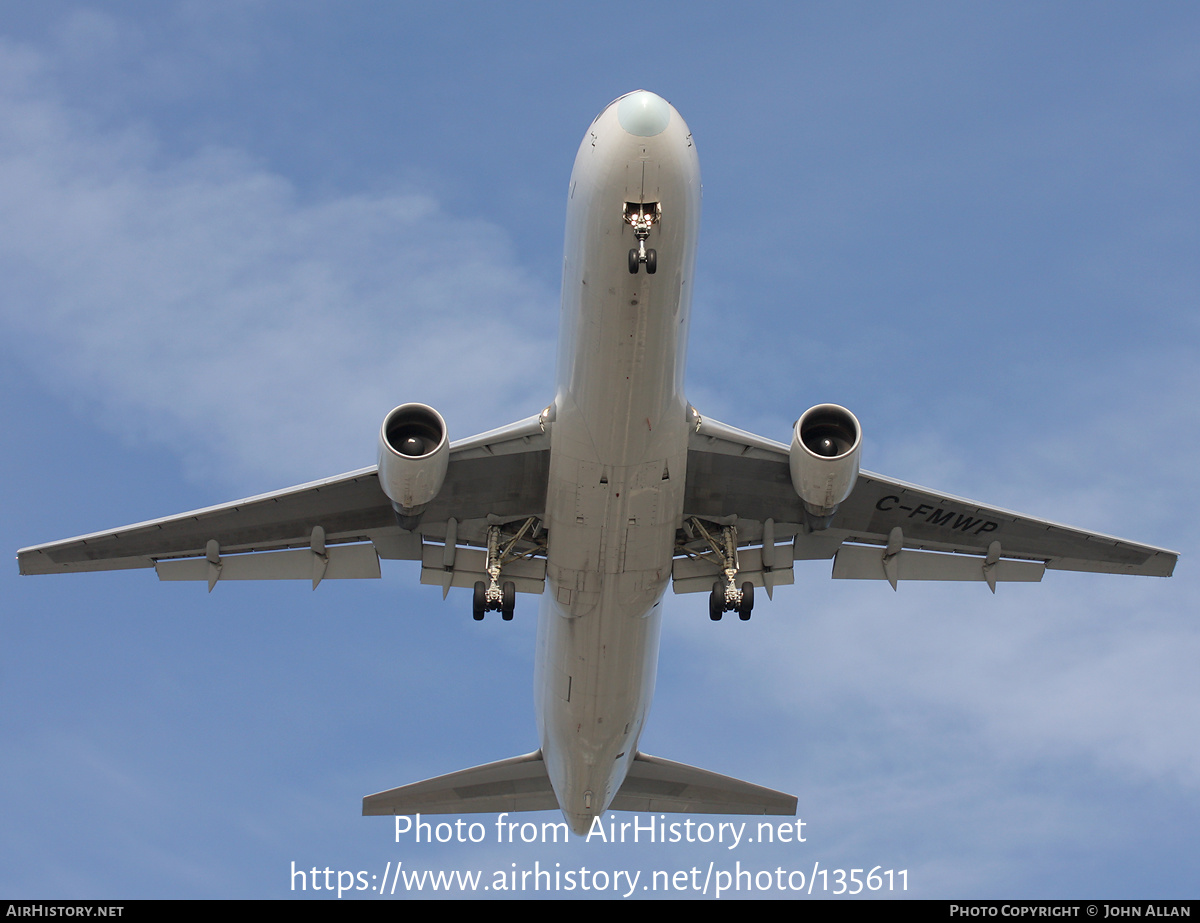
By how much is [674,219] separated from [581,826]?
13.0 m

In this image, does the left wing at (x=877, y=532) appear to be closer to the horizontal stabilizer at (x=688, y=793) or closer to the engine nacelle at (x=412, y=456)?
the engine nacelle at (x=412, y=456)

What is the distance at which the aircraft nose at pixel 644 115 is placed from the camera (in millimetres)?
16438

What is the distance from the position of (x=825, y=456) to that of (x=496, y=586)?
5620mm

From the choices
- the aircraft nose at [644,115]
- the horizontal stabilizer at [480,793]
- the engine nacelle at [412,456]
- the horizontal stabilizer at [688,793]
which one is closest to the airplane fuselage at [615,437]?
the aircraft nose at [644,115]

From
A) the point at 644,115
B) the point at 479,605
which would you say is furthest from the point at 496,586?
the point at 644,115

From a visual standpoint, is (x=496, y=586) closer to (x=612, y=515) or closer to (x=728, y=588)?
(x=612, y=515)

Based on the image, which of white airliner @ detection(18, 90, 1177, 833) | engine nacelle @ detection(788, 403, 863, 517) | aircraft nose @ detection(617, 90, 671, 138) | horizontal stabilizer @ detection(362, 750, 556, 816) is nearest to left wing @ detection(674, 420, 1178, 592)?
white airliner @ detection(18, 90, 1177, 833)

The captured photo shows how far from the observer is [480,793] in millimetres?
26109

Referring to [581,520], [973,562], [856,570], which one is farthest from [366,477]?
[973,562]

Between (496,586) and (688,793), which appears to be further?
(688,793)

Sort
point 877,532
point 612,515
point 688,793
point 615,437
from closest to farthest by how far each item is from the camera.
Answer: point 615,437, point 612,515, point 877,532, point 688,793

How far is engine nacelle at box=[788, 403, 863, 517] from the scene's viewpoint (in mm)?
19328

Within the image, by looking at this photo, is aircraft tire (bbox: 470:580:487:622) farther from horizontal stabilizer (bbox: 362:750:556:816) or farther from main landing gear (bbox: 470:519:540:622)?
horizontal stabilizer (bbox: 362:750:556:816)

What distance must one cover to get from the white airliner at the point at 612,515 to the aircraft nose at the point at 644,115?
0.09 feet
